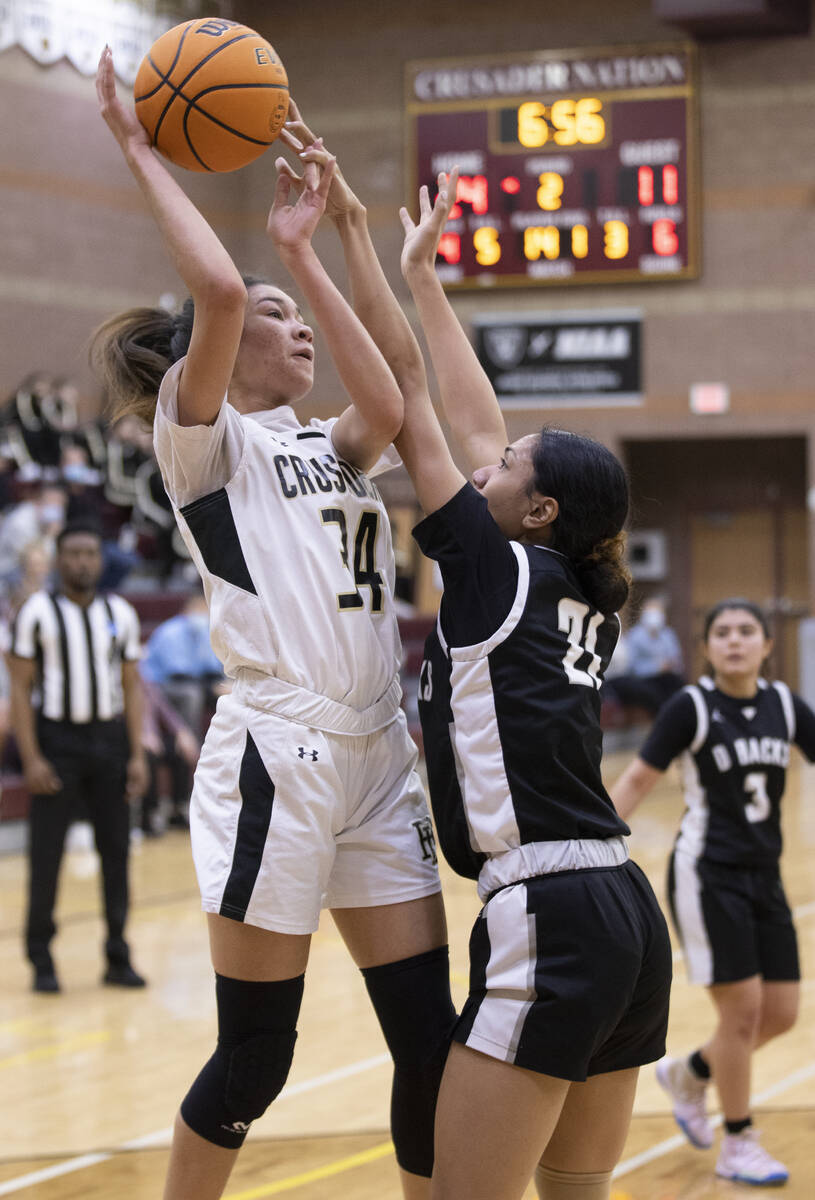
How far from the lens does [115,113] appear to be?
2.23 metres

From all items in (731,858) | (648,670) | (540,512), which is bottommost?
(648,670)

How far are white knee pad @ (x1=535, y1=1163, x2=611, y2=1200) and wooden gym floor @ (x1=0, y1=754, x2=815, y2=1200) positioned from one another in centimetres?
132

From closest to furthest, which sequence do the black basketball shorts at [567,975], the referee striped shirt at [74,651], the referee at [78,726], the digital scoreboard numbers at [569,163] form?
the black basketball shorts at [567,975] → the referee at [78,726] → the referee striped shirt at [74,651] → the digital scoreboard numbers at [569,163]

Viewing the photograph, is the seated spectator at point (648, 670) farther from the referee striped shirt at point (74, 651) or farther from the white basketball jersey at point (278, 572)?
the white basketball jersey at point (278, 572)

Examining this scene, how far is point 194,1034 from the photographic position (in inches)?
190

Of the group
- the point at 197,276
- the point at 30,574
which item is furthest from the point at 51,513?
the point at 197,276

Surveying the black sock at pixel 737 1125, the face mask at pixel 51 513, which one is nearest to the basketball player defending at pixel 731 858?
the black sock at pixel 737 1125

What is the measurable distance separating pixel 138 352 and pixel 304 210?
0.38 metres

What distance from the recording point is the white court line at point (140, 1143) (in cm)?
347

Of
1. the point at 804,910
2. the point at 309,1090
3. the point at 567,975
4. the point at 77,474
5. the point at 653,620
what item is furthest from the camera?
the point at 653,620

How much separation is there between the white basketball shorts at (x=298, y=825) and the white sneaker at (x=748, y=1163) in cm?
164

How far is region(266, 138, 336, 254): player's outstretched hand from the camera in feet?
7.61

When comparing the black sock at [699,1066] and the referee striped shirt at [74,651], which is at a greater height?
the referee striped shirt at [74,651]

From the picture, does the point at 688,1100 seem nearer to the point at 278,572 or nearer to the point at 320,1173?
the point at 320,1173
